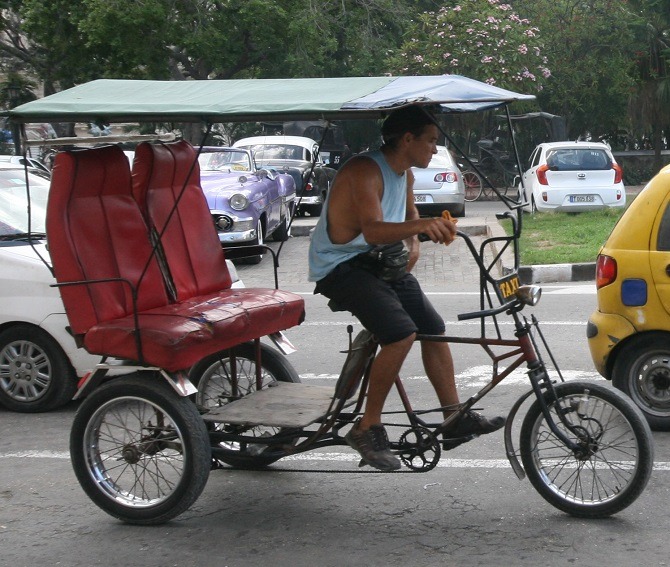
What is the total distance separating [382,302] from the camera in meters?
4.70

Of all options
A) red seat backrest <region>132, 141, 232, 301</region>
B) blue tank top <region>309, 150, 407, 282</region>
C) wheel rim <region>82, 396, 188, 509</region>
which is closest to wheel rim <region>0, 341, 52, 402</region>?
red seat backrest <region>132, 141, 232, 301</region>

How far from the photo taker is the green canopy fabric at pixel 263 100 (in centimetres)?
455

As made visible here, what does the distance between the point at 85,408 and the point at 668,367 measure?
3304mm

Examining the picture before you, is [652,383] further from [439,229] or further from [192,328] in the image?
[192,328]

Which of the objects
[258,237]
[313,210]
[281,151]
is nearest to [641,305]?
[258,237]

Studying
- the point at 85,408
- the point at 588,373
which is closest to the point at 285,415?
the point at 85,408

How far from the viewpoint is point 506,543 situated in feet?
14.8

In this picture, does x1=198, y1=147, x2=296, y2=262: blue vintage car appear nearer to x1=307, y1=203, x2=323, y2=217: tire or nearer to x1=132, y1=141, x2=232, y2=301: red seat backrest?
x1=307, y1=203, x2=323, y2=217: tire

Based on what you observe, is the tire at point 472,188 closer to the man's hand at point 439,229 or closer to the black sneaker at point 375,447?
the black sneaker at point 375,447

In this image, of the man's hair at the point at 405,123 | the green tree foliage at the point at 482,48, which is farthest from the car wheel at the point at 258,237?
the green tree foliage at the point at 482,48

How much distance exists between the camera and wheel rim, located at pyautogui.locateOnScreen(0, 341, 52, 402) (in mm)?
7070

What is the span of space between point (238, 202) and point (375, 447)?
1016 cm

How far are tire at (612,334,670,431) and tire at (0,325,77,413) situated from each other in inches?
137

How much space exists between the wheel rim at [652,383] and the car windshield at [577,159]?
14.1m
